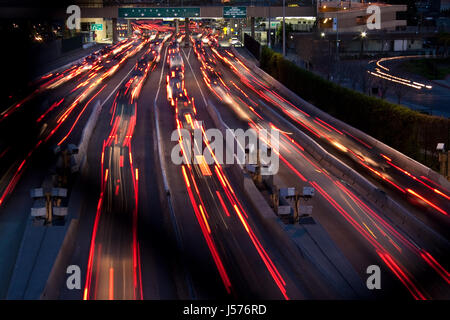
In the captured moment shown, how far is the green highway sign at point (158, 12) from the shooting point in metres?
97.1

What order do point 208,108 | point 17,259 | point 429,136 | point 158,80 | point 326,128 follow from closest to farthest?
1. point 17,259
2. point 429,136
3. point 326,128
4. point 208,108
5. point 158,80

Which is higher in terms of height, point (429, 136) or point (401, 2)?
point (401, 2)

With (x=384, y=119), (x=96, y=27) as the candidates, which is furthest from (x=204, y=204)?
(x=96, y=27)

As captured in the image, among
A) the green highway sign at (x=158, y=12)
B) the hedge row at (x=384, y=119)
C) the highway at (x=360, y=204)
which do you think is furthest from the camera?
the green highway sign at (x=158, y=12)

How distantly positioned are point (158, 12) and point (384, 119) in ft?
223

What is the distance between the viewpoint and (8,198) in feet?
93.6

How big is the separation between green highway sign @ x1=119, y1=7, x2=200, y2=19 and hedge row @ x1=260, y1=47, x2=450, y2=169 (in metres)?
47.1

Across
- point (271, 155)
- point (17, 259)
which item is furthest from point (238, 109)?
point (17, 259)

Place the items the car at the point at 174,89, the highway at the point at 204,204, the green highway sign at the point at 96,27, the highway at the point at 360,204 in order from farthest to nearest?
1. the green highway sign at the point at 96,27
2. the car at the point at 174,89
3. the highway at the point at 360,204
4. the highway at the point at 204,204

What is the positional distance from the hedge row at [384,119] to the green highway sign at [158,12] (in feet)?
154

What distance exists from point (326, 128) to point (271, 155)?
315 inches

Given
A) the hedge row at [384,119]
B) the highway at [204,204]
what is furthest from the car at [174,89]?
the hedge row at [384,119]

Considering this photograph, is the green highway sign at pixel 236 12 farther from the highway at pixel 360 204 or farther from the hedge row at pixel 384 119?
the highway at pixel 360 204

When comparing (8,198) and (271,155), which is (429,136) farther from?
(8,198)
